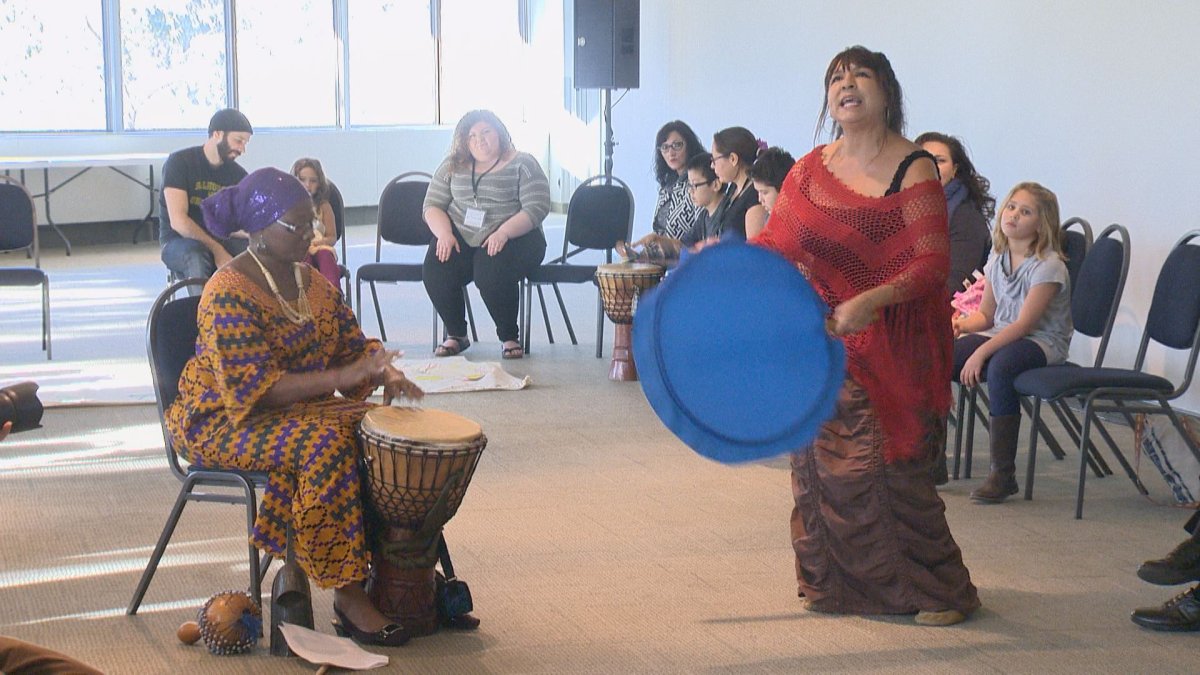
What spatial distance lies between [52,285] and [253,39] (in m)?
4.40

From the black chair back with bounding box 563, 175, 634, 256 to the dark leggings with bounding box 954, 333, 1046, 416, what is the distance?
3092 mm

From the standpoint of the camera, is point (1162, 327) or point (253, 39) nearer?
point (1162, 327)

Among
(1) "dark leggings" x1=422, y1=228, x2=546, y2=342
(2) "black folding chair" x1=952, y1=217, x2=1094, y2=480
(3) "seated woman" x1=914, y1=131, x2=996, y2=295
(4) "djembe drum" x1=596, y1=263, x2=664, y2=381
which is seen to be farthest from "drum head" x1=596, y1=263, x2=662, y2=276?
(3) "seated woman" x1=914, y1=131, x2=996, y2=295

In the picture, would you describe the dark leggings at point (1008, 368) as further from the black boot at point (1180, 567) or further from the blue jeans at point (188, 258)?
the blue jeans at point (188, 258)

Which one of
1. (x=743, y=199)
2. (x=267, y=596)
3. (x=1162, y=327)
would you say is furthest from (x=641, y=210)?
(x=267, y=596)

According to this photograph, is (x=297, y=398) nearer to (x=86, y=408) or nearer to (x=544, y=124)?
(x=86, y=408)

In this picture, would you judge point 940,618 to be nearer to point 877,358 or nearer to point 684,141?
point 877,358

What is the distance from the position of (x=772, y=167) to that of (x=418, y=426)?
2.32 meters

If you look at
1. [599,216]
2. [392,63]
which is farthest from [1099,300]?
[392,63]

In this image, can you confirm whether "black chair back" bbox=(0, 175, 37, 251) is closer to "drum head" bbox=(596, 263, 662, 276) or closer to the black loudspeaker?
"drum head" bbox=(596, 263, 662, 276)

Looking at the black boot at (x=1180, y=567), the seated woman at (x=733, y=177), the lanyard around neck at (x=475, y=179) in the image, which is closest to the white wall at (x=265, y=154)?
the lanyard around neck at (x=475, y=179)

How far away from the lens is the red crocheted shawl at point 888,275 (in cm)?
330

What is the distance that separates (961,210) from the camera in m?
4.84

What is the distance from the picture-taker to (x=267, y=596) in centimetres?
359
